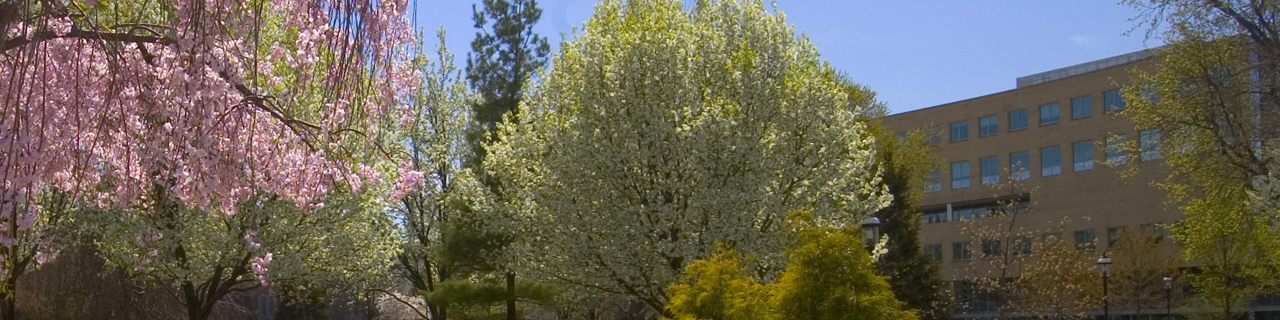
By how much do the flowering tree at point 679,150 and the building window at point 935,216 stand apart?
4938 centimetres

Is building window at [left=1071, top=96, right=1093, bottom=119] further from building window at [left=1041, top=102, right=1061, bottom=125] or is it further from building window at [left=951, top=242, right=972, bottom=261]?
building window at [left=951, top=242, right=972, bottom=261]

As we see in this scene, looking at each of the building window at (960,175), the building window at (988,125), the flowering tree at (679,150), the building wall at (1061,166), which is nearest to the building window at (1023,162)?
the building wall at (1061,166)

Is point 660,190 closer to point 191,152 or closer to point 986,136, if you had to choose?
point 191,152

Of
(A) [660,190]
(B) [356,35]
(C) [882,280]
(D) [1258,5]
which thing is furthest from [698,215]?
(B) [356,35]

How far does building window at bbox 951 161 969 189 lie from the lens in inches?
2955

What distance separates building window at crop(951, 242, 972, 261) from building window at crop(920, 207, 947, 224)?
1.72 m

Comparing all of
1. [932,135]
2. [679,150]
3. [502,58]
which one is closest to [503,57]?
[502,58]

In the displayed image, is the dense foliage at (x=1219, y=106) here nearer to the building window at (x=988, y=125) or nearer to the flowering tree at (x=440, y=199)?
the flowering tree at (x=440, y=199)

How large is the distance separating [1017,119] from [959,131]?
171 inches

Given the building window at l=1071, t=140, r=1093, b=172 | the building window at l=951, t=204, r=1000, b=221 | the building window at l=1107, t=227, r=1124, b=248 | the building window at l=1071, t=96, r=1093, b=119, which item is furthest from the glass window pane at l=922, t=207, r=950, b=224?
the building window at l=1107, t=227, r=1124, b=248

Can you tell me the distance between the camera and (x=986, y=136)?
7350cm

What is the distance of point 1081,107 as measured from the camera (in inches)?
2662

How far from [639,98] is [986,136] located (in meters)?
51.0

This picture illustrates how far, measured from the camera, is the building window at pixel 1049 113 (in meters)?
69.2
